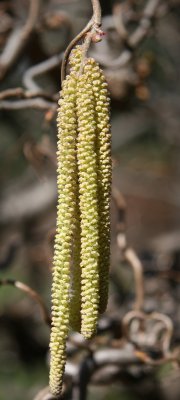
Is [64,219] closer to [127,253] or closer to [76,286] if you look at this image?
[76,286]

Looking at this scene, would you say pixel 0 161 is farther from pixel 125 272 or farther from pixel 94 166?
pixel 94 166

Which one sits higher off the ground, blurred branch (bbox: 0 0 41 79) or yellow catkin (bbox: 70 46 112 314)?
blurred branch (bbox: 0 0 41 79)

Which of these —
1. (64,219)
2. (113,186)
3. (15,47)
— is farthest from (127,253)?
(64,219)

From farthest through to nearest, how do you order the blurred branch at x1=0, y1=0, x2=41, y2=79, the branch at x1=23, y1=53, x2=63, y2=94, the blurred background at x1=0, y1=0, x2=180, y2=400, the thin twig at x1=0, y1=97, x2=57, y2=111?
the blurred branch at x1=0, y1=0, x2=41, y2=79
the blurred background at x1=0, y1=0, x2=180, y2=400
the branch at x1=23, y1=53, x2=63, y2=94
the thin twig at x1=0, y1=97, x2=57, y2=111

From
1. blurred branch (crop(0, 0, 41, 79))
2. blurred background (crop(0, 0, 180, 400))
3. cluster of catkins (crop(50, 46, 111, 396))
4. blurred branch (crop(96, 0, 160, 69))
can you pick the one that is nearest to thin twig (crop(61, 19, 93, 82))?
cluster of catkins (crop(50, 46, 111, 396))

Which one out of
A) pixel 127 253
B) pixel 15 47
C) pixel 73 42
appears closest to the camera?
pixel 73 42

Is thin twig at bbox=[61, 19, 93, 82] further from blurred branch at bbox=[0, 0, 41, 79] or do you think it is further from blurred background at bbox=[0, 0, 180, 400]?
blurred branch at bbox=[0, 0, 41, 79]

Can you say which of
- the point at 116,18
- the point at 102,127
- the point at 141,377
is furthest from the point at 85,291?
the point at 116,18

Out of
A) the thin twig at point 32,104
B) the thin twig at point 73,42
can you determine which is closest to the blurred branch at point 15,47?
the thin twig at point 32,104
